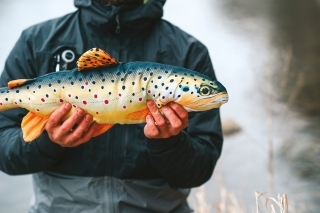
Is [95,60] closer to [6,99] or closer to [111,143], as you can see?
[6,99]

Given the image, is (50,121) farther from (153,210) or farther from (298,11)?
(298,11)

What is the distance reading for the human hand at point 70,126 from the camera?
6.55 feet

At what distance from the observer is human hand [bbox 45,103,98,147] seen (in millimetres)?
1995

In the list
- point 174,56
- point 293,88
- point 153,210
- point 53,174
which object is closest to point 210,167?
point 153,210

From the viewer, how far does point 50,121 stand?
203cm

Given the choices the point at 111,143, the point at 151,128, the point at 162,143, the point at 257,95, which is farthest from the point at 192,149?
the point at 257,95

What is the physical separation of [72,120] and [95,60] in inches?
8.7

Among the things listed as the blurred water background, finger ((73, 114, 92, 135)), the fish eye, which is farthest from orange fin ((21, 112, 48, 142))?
the blurred water background

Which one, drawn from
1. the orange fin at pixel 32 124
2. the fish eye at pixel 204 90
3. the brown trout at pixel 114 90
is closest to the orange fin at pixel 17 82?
the brown trout at pixel 114 90

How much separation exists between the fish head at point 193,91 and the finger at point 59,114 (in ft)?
1.09

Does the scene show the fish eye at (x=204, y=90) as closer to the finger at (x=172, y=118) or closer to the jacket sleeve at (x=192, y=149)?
the finger at (x=172, y=118)

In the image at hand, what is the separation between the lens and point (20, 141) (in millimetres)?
2410

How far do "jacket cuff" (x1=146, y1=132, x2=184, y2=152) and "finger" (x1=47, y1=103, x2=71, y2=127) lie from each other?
1.28 ft

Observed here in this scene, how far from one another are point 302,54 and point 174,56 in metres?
7.29
